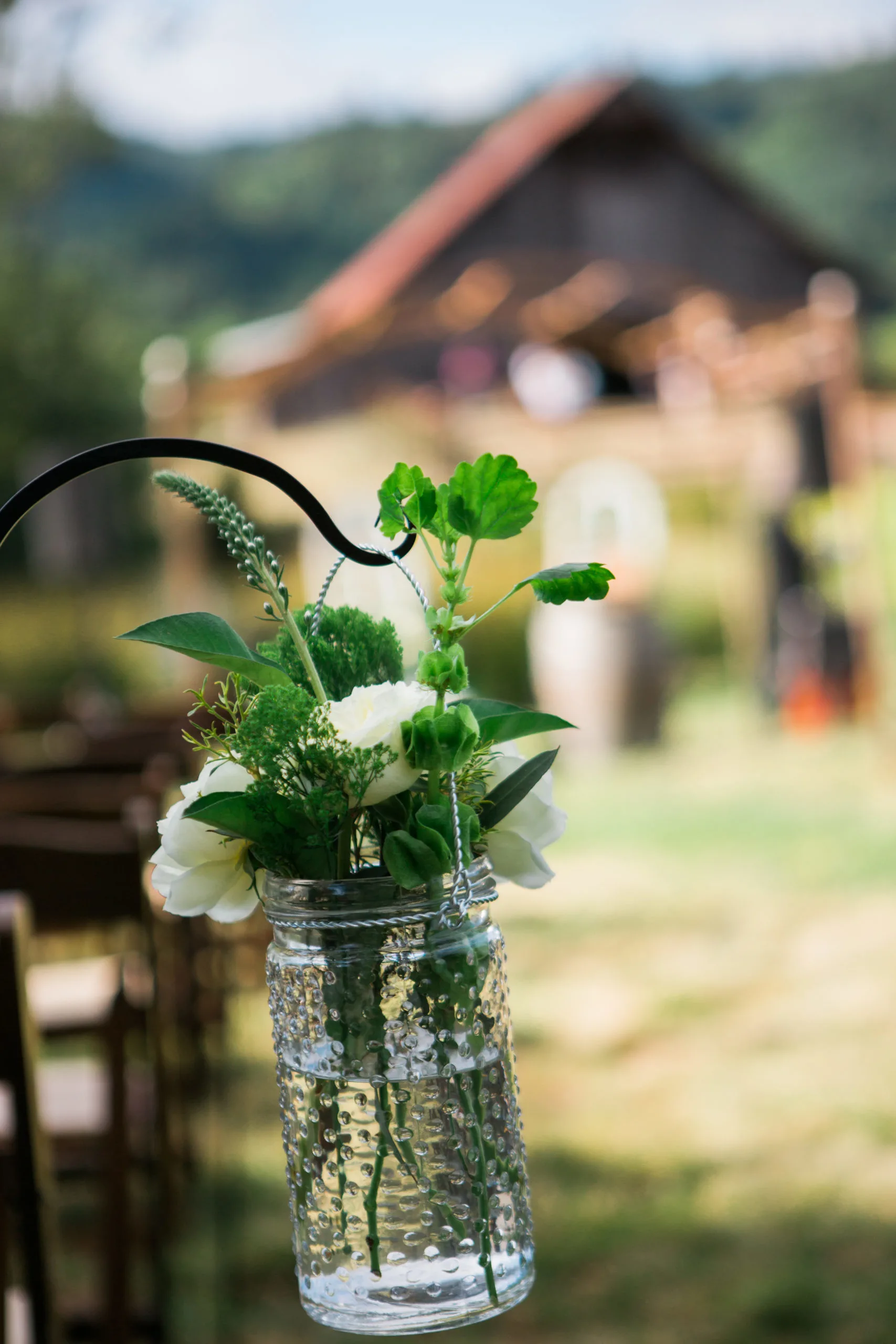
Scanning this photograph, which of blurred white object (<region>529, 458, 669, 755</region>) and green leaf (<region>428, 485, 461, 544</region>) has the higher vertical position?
blurred white object (<region>529, 458, 669, 755</region>)

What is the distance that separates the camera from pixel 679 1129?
9.44ft

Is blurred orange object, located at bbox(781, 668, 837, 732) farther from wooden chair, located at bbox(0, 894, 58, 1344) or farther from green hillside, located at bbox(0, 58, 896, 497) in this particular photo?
wooden chair, located at bbox(0, 894, 58, 1344)

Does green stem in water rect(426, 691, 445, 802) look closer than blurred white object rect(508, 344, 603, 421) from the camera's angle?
Yes

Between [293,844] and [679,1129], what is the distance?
2567 mm

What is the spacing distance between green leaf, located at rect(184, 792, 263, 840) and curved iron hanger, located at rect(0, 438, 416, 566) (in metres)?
0.10

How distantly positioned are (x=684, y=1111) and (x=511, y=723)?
2626 mm

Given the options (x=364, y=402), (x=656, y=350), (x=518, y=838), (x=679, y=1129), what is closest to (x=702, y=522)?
(x=656, y=350)

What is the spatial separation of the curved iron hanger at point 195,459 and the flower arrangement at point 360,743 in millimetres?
13

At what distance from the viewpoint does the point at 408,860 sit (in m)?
0.49

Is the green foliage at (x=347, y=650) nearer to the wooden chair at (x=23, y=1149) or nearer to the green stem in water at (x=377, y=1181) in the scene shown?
the green stem in water at (x=377, y=1181)

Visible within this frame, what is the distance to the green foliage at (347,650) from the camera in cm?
56

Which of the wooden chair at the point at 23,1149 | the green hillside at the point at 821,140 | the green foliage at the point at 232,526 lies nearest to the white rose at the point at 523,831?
the green foliage at the point at 232,526

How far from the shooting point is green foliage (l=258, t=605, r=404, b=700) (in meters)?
0.56

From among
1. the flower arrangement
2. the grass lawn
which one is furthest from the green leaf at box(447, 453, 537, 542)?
the grass lawn
